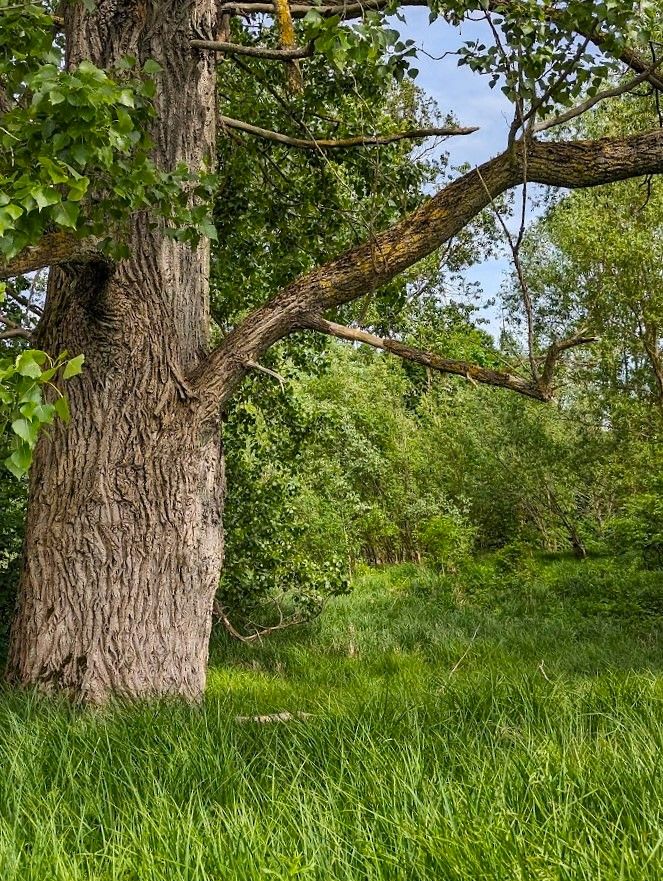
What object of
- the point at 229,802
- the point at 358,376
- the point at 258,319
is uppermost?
the point at 358,376

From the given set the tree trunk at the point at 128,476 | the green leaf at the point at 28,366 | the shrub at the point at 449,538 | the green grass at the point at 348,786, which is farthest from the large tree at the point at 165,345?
the shrub at the point at 449,538

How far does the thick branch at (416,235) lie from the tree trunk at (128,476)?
307 mm

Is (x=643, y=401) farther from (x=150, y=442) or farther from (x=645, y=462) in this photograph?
Result: (x=150, y=442)

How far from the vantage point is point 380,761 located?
8.49ft

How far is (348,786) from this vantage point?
7.94 ft

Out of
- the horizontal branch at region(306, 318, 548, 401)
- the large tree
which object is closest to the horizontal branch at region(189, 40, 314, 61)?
the large tree

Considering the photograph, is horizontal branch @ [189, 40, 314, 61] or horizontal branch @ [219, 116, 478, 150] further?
horizontal branch @ [219, 116, 478, 150]

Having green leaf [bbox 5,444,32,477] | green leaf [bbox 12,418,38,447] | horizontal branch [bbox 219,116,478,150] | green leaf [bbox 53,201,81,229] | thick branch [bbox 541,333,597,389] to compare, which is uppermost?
horizontal branch [bbox 219,116,478,150]

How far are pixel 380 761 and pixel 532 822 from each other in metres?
0.65

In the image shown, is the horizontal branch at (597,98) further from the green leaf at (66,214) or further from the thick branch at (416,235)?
the green leaf at (66,214)

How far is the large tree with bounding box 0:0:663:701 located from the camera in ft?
12.5

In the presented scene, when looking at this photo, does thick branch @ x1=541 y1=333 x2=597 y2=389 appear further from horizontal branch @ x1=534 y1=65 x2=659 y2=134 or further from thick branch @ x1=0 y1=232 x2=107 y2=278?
thick branch @ x1=0 y1=232 x2=107 y2=278

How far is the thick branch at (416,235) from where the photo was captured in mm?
3830

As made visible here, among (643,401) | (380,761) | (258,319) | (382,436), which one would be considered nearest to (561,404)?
(643,401)
